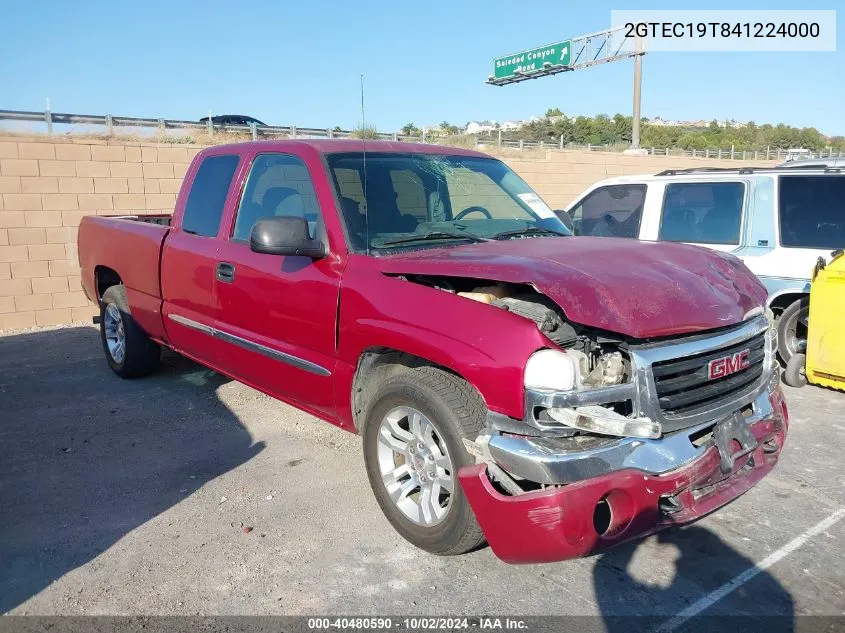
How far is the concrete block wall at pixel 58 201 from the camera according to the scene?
8.46m

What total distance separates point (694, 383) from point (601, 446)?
0.57m

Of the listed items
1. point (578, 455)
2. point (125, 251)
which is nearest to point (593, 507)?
point (578, 455)

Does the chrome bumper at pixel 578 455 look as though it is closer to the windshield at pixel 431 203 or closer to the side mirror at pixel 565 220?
the windshield at pixel 431 203

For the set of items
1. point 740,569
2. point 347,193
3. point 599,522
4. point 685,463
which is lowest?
point 740,569

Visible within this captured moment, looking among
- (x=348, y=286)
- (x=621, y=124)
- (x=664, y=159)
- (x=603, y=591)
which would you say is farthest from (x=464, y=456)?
(x=621, y=124)

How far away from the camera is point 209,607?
2963 millimetres

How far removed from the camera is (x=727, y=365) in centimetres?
312

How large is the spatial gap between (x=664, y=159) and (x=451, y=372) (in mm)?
20024

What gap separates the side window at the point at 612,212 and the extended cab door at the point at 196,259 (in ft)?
12.2

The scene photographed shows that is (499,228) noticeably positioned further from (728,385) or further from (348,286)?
(728,385)

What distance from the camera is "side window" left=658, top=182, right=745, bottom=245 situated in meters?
6.51

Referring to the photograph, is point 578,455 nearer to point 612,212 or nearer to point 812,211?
point 812,211

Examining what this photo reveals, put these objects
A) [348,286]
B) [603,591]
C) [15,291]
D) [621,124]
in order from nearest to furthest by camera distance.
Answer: [603,591] < [348,286] < [15,291] < [621,124]

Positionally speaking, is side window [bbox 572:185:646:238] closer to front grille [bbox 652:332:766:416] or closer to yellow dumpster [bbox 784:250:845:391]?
yellow dumpster [bbox 784:250:845:391]
